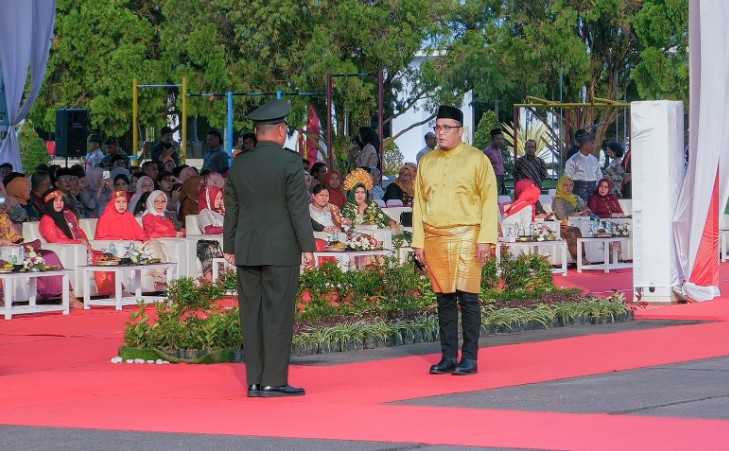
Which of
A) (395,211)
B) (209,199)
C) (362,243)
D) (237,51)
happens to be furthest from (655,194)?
(237,51)

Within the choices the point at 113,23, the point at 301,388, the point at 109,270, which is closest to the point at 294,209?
the point at 301,388

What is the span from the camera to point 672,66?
42.0m

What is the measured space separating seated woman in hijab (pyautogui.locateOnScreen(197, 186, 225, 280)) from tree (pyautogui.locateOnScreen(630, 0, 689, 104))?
22746 mm

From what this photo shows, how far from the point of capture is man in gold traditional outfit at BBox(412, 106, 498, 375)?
1126 centimetres

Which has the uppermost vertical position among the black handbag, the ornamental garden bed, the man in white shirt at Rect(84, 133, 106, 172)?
the man in white shirt at Rect(84, 133, 106, 172)

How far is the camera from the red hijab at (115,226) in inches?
754

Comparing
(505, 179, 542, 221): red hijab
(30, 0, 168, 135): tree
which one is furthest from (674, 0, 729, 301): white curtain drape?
(30, 0, 168, 135): tree

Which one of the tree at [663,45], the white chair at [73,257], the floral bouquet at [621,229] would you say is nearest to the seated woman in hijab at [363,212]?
the floral bouquet at [621,229]

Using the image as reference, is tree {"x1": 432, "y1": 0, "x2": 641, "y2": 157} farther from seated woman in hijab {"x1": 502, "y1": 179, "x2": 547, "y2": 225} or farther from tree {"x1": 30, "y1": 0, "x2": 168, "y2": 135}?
seated woman in hijab {"x1": 502, "y1": 179, "x2": 547, "y2": 225}

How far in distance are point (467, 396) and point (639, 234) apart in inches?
298

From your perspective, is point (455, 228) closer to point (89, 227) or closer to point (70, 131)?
point (89, 227)

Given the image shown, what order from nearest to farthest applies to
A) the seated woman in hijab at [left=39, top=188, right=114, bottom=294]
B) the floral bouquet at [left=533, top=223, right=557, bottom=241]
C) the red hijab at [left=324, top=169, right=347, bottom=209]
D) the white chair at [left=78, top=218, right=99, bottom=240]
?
the seated woman in hijab at [left=39, top=188, right=114, bottom=294]
the white chair at [left=78, top=218, right=99, bottom=240]
the floral bouquet at [left=533, top=223, right=557, bottom=241]
the red hijab at [left=324, top=169, right=347, bottom=209]

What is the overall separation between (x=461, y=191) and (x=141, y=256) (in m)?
7.37

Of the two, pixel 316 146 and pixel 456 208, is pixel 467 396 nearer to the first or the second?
pixel 456 208
